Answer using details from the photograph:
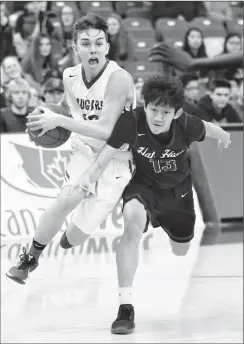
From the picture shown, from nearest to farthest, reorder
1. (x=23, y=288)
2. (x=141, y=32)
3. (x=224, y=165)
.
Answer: (x=23, y=288) < (x=224, y=165) < (x=141, y=32)

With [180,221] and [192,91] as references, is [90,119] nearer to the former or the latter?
[180,221]

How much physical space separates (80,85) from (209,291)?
930 centimetres

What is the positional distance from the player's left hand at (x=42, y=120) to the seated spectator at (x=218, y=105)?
1.51ft

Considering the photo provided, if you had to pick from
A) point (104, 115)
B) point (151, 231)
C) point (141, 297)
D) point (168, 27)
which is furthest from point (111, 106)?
point (151, 231)

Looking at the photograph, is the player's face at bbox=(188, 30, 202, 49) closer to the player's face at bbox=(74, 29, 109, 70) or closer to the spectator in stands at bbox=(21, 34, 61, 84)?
the spectator in stands at bbox=(21, 34, 61, 84)

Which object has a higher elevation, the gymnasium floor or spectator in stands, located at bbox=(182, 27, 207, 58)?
spectator in stands, located at bbox=(182, 27, 207, 58)

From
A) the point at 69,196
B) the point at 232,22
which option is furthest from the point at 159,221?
the point at 232,22

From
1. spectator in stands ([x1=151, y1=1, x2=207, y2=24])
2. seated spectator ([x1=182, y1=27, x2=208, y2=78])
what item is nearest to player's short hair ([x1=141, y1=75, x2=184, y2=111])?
seated spectator ([x1=182, y1=27, x2=208, y2=78])

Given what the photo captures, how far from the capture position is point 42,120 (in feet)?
8.20

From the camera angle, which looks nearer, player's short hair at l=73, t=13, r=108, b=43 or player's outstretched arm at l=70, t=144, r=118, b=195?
player's short hair at l=73, t=13, r=108, b=43

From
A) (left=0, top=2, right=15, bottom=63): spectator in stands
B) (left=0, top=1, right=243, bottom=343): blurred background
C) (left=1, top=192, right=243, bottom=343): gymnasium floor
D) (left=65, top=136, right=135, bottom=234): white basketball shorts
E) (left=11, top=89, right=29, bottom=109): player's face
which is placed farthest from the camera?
(left=1, top=192, right=243, bottom=343): gymnasium floor

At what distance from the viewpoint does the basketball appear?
2.63 meters

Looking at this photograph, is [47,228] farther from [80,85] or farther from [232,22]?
[232,22]

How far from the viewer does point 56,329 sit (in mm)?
9555
